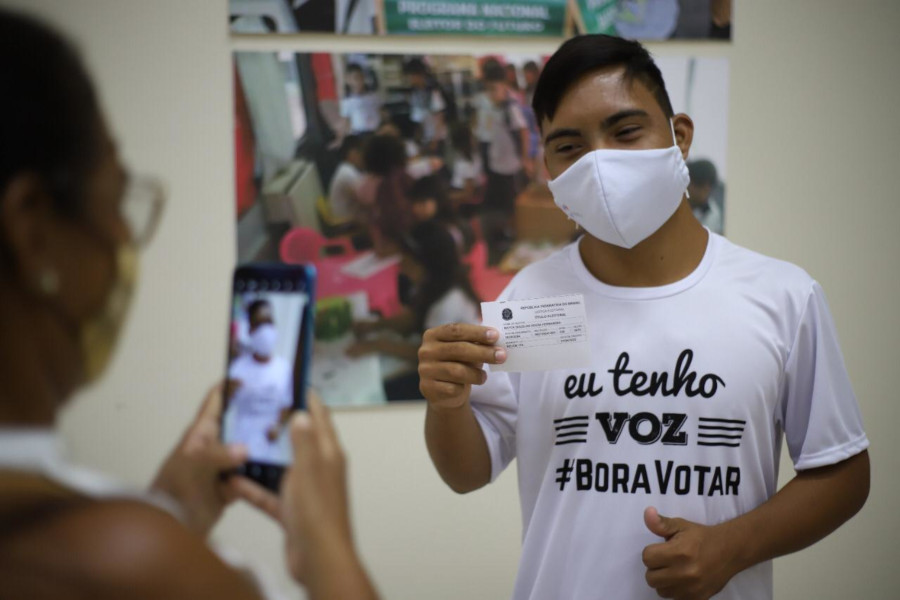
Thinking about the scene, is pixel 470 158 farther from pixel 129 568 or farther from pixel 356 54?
pixel 129 568

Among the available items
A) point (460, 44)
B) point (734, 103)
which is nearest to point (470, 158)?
point (460, 44)

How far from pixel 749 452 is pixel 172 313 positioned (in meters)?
0.70

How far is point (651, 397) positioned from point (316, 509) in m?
0.60

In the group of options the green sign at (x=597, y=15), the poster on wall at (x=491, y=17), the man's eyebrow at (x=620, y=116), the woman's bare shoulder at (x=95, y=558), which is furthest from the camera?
the green sign at (x=597, y=15)

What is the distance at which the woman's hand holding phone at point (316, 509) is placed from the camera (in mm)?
341

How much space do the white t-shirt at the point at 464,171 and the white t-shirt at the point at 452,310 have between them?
249 millimetres

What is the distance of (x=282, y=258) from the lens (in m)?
1.47

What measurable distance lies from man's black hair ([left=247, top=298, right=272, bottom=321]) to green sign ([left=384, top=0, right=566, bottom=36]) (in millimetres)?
1288

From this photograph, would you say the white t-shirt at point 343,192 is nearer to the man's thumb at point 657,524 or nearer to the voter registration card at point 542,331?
the voter registration card at point 542,331

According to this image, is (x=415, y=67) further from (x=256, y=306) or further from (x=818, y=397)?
(x=256, y=306)

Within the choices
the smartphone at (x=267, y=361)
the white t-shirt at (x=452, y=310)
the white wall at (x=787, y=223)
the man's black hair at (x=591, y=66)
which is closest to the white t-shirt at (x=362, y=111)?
the white wall at (x=787, y=223)

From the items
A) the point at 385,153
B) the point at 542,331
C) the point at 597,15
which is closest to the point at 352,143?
the point at 385,153

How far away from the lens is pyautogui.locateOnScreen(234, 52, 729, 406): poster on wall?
146cm

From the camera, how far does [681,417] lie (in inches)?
33.1
